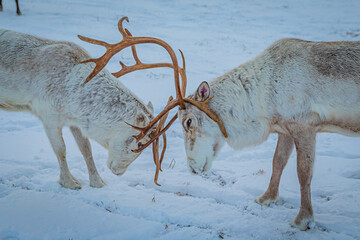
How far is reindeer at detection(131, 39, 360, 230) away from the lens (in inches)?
122

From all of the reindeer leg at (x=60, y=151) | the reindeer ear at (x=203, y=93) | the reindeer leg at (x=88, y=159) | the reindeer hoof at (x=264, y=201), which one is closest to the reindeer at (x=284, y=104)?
the reindeer ear at (x=203, y=93)

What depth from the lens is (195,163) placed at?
349 centimetres

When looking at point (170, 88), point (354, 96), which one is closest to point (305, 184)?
point (354, 96)

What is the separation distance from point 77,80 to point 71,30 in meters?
8.04

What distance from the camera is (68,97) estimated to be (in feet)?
12.2

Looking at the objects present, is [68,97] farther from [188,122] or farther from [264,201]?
[264,201]

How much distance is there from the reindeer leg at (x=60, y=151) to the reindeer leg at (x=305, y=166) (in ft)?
8.53

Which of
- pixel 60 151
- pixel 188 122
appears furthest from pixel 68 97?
pixel 188 122

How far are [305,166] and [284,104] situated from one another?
0.66 metres

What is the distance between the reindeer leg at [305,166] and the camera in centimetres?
314

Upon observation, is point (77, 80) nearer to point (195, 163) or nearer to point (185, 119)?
point (185, 119)

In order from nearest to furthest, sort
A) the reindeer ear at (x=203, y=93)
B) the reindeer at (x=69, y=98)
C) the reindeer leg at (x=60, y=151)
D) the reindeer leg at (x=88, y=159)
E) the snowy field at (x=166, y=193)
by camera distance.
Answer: the snowy field at (x=166, y=193) < the reindeer ear at (x=203, y=93) < the reindeer at (x=69, y=98) < the reindeer leg at (x=60, y=151) < the reindeer leg at (x=88, y=159)

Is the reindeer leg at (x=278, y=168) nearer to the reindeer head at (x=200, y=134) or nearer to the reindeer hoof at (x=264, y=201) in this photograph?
the reindeer hoof at (x=264, y=201)

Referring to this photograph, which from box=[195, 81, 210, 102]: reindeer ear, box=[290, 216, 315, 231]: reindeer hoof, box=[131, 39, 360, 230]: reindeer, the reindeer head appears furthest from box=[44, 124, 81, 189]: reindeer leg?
box=[290, 216, 315, 231]: reindeer hoof
